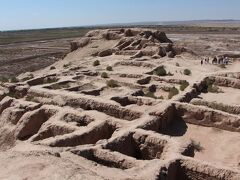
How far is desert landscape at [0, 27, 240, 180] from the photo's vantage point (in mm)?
9588

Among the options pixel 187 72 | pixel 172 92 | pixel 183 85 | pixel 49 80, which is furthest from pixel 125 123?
pixel 187 72

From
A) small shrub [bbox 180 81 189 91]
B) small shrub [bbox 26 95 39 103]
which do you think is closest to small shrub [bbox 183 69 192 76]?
small shrub [bbox 180 81 189 91]

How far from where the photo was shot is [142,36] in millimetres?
34875

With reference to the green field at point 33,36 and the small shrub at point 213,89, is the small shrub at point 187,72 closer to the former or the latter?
the small shrub at point 213,89

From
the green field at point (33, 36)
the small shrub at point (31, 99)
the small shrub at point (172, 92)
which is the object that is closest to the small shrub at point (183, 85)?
the small shrub at point (172, 92)

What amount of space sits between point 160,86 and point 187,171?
10.3 meters

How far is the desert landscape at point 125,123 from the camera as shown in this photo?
9588 millimetres

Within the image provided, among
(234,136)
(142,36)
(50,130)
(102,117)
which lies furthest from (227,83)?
(142,36)

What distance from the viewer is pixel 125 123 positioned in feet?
44.8

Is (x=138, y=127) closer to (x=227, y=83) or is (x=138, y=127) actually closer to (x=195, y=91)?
(x=195, y=91)

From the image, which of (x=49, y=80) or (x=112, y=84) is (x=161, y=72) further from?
A: (x=49, y=80)

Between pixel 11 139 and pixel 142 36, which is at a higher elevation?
pixel 142 36

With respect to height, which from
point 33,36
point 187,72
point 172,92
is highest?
point 187,72

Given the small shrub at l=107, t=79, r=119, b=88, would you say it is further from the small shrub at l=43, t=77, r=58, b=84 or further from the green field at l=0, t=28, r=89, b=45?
the green field at l=0, t=28, r=89, b=45
